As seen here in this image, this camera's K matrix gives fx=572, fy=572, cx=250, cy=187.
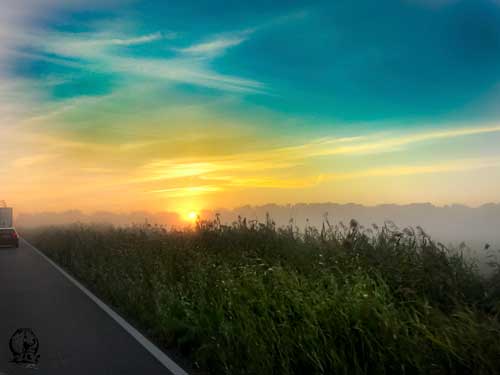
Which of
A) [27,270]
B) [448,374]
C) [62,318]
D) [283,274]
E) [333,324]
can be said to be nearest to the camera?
[448,374]

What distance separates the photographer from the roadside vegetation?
622 centimetres

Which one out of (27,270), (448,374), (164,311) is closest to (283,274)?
(164,311)

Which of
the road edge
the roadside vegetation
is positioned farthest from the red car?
the road edge

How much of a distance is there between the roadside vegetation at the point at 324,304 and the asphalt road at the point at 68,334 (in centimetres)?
61

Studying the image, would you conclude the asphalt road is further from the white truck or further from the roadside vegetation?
the white truck

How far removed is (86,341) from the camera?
27.0 feet

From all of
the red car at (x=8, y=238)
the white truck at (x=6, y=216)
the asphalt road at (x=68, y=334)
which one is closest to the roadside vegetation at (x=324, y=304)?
the asphalt road at (x=68, y=334)

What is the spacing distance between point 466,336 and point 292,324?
7.27 ft

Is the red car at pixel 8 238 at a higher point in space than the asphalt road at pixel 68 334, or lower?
higher

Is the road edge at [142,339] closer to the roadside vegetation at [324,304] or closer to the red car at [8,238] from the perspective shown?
the roadside vegetation at [324,304]

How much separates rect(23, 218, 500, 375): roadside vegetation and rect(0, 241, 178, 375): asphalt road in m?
0.61

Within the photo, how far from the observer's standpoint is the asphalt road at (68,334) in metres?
6.83

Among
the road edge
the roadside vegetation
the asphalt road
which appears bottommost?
the road edge

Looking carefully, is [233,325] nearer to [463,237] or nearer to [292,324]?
[292,324]
